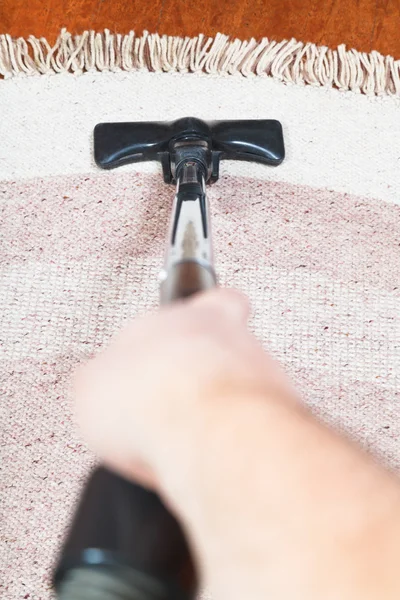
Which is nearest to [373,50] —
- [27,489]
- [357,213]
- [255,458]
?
[357,213]

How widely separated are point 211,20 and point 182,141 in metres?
0.29

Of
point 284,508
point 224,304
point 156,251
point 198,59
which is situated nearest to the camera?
point 284,508

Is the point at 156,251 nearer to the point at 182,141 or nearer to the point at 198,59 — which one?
the point at 182,141

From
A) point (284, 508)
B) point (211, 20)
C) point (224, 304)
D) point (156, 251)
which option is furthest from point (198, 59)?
point (284, 508)

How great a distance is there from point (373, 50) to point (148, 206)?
470mm

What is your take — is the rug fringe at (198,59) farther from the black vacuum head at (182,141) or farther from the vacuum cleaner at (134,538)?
the vacuum cleaner at (134,538)

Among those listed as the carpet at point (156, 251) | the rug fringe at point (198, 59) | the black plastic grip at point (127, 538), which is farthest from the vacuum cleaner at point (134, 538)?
the rug fringe at point (198, 59)

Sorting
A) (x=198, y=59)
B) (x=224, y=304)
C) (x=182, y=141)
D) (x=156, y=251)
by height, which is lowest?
(x=224, y=304)

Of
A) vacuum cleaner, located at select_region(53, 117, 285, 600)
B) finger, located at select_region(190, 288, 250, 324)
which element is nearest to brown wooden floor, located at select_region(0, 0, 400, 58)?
vacuum cleaner, located at select_region(53, 117, 285, 600)

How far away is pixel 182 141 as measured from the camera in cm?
96

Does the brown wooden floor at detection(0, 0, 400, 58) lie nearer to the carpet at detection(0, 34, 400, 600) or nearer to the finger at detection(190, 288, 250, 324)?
the carpet at detection(0, 34, 400, 600)

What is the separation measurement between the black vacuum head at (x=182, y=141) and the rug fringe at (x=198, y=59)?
13 centimetres

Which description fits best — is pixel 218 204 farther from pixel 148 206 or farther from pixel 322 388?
pixel 322 388

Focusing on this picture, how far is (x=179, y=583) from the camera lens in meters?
0.41
